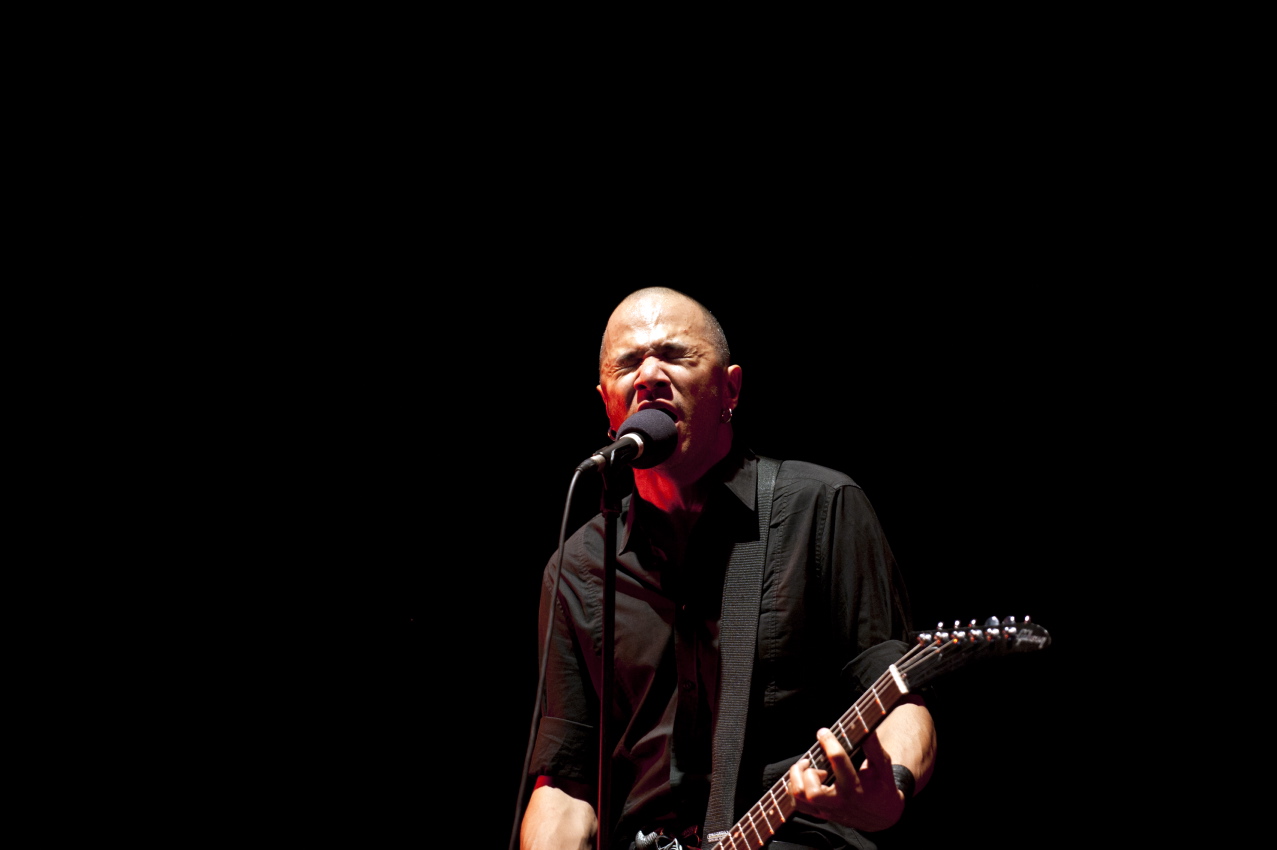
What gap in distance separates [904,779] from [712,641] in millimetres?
574

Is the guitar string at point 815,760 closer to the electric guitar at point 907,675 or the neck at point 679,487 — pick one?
the electric guitar at point 907,675

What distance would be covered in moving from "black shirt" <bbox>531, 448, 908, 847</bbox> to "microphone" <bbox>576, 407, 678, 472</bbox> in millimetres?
534

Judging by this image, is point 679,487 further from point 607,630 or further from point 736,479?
point 607,630

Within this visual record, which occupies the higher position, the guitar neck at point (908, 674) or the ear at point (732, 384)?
the ear at point (732, 384)

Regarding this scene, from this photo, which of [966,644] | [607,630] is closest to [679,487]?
[607,630]

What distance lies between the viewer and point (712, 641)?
233 cm

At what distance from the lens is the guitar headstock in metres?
1.65

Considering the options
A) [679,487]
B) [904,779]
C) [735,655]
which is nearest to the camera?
[904,779]

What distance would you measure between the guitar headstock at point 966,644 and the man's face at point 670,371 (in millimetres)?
799

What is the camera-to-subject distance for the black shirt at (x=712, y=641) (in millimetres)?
2199

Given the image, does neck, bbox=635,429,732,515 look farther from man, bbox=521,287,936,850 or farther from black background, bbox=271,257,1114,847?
black background, bbox=271,257,1114,847

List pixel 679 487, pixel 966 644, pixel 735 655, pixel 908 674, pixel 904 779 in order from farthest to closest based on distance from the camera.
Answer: pixel 679 487 < pixel 735 655 < pixel 904 779 < pixel 908 674 < pixel 966 644

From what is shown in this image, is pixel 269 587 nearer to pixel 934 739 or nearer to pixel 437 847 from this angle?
pixel 437 847

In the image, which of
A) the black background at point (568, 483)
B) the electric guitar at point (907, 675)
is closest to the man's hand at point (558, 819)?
the electric guitar at point (907, 675)
